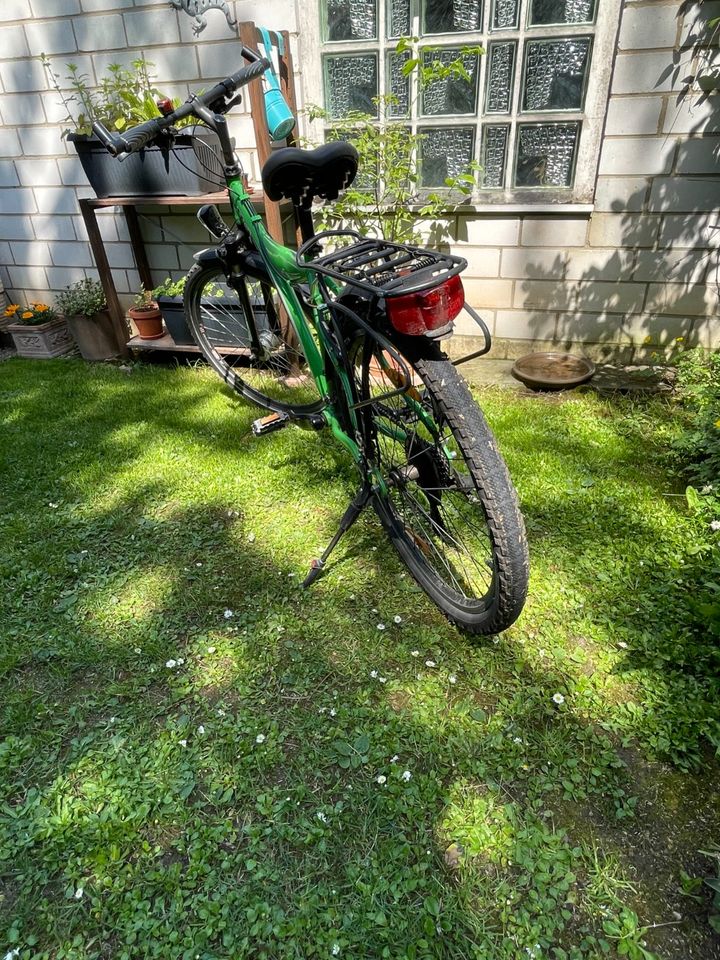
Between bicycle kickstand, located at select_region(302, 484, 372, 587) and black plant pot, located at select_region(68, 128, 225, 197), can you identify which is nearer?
bicycle kickstand, located at select_region(302, 484, 372, 587)

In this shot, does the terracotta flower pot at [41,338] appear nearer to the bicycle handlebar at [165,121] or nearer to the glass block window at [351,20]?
the bicycle handlebar at [165,121]

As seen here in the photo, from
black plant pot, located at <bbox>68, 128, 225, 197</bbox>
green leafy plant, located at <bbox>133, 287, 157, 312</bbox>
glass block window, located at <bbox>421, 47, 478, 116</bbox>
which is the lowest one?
green leafy plant, located at <bbox>133, 287, 157, 312</bbox>

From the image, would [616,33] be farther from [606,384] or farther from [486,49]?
[606,384]

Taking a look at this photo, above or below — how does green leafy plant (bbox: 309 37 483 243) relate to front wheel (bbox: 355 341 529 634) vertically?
above

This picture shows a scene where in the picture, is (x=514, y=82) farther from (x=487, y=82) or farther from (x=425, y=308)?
(x=425, y=308)

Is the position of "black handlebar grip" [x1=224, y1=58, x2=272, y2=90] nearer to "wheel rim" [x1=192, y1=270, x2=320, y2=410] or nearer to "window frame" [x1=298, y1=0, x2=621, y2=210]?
"wheel rim" [x1=192, y1=270, x2=320, y2=410]

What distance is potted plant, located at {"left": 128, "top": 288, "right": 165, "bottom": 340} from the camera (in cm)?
364

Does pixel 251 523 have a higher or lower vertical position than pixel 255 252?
lower

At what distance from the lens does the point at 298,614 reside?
193 cm

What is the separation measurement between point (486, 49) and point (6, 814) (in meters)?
3.54

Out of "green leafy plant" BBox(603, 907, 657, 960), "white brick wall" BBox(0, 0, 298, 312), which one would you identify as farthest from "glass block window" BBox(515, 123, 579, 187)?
"green leafy plant" BBox(603, 907, 657, 960)

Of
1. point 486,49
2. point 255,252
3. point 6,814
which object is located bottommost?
point 6,814

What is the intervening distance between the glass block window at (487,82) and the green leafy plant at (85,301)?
5.73 ft

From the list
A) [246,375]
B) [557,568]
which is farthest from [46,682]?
[246,375]
